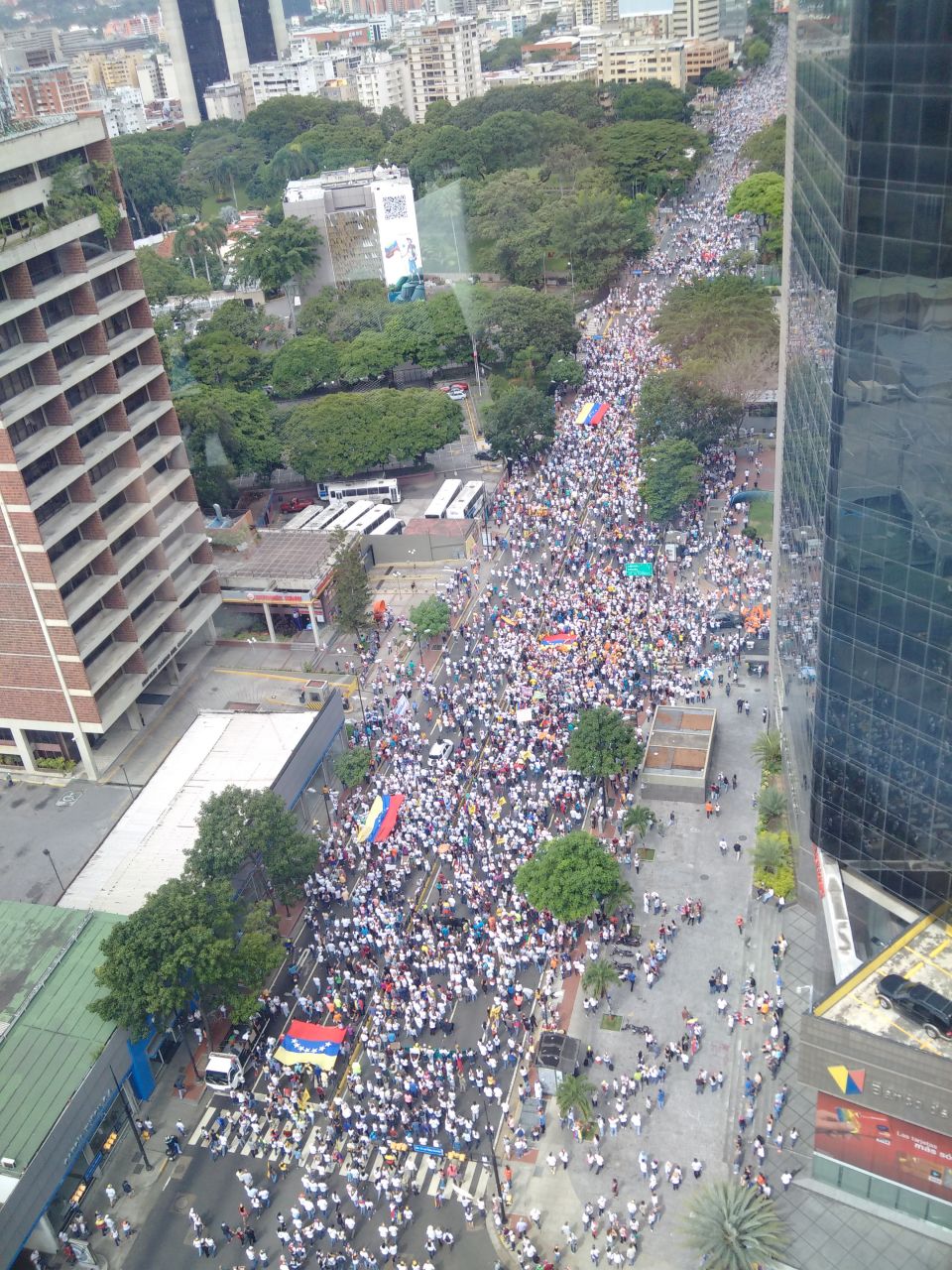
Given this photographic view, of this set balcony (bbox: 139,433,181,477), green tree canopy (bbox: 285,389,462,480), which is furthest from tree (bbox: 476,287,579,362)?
balcony (bbox: 139,433,181,477)

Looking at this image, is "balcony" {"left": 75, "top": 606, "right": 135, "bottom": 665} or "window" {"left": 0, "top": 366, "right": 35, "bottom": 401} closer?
"window" {"left": 0, "top": 366, "right": 35, "bottom": 401}

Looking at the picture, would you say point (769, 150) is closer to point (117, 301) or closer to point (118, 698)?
point (117, 301)

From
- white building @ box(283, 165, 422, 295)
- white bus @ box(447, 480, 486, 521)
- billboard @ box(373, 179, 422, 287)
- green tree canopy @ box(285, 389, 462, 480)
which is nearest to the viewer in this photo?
white bus @ box(447, 480, 486, 521)

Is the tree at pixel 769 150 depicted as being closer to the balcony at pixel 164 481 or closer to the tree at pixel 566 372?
the tree at pixel 566 372

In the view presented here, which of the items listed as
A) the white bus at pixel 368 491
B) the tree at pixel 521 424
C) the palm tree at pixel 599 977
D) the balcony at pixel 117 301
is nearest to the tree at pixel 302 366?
the white bus at pixel 368 491

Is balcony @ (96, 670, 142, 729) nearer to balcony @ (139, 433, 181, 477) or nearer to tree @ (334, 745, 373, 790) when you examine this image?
balcony @ (139, 433, 181, 477)

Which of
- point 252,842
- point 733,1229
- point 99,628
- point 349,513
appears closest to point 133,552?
point 99,628
